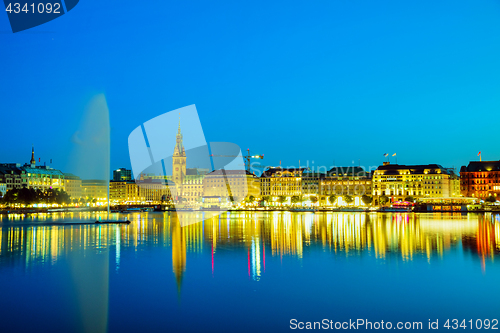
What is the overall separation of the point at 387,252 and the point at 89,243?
24081mm

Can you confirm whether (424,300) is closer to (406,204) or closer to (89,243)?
(89,243)

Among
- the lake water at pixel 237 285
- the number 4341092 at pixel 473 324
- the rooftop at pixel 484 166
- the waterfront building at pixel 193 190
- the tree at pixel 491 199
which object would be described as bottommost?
the number 4341092 at pixel 473 324

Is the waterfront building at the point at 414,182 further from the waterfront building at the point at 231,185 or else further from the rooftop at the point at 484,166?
the waterfront building at the point at 231,185

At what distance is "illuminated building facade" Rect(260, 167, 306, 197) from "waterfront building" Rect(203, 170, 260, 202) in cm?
357

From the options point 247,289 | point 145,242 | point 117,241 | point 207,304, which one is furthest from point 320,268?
point 117,241

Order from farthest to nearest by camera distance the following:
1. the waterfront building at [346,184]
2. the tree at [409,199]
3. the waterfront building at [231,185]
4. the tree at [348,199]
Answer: the waterfront building at [231,185]
the waterfront building at [346,184]
the tree at [348,199]
the tree at [409,199]

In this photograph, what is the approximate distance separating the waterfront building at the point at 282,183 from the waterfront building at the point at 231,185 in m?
3.66

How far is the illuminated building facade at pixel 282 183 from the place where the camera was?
157750 mm

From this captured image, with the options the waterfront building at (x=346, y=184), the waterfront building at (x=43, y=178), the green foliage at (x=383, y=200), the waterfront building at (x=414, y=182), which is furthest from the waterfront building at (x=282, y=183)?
the waterfront building at (x=43, y=178)

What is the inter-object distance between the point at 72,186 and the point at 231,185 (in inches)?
2486

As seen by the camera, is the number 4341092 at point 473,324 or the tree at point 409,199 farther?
the tree at point 409,199

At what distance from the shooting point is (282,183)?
6368 inches

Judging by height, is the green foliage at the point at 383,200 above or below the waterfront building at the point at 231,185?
below

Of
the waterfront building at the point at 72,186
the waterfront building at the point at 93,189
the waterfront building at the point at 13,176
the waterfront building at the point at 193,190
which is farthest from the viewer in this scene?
the waterfront building at the point at 193,190
